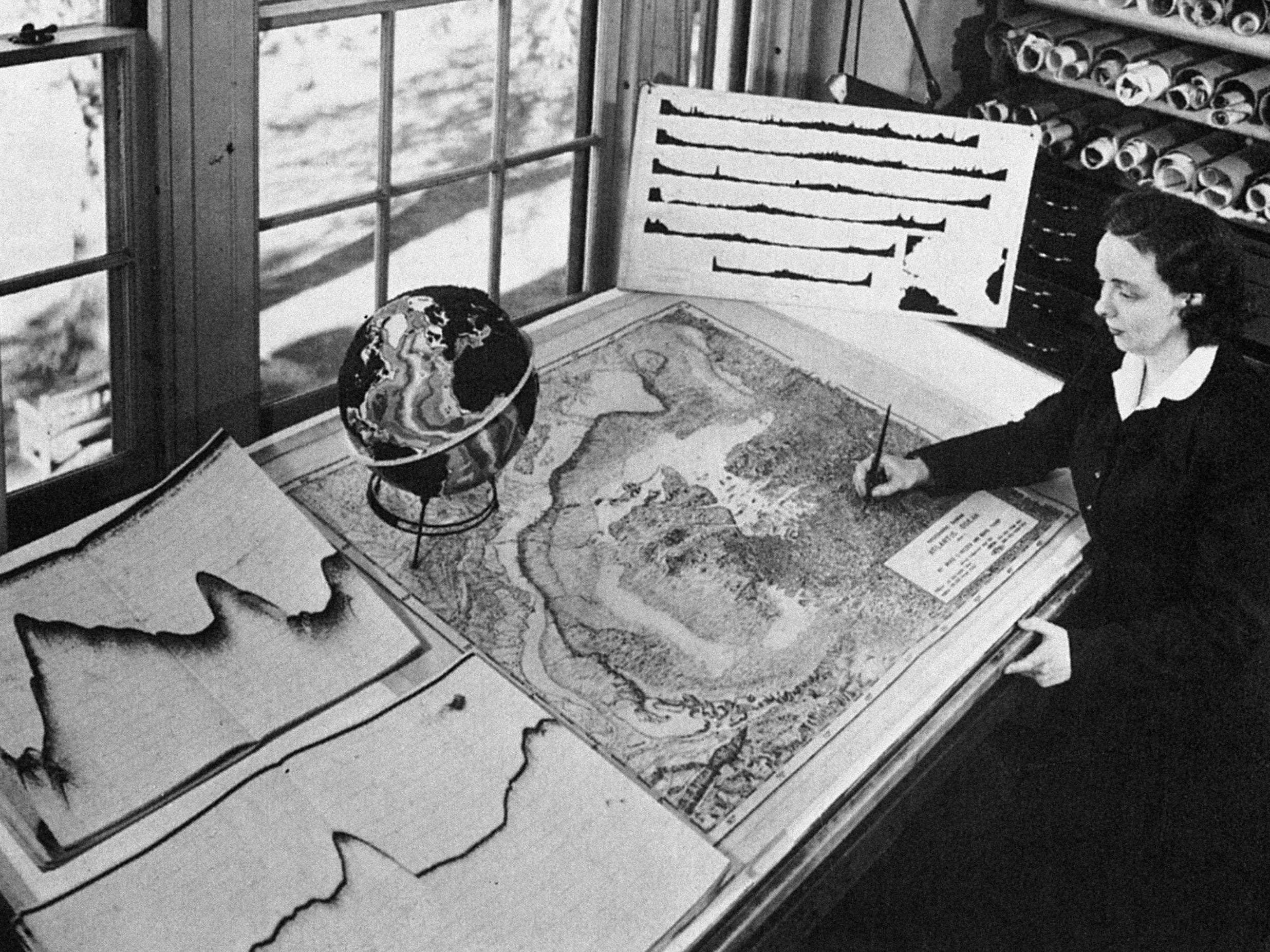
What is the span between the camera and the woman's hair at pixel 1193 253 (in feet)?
6.97

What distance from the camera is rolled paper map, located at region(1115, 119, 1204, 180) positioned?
9.77 feet

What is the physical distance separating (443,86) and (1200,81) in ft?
4.87

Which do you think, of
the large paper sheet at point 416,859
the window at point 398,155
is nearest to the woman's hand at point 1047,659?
the large paper sheet at point 416,859

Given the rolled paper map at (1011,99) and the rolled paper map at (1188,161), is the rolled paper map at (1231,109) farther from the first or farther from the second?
the rolled paper map at (1011,99)

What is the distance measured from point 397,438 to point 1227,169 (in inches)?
72.2

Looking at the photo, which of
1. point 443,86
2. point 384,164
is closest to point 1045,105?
point 443,86

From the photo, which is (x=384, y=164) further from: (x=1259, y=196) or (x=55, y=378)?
(x=1259, y=196)

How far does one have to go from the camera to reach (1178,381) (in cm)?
220

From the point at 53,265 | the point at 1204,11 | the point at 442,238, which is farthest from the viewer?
the point at 1204,11

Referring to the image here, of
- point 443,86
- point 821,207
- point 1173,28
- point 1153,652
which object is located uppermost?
point 1173,28

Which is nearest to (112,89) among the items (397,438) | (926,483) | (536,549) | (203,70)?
(203,70)

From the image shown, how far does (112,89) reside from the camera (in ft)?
6.29

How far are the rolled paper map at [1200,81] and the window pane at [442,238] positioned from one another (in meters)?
1.38

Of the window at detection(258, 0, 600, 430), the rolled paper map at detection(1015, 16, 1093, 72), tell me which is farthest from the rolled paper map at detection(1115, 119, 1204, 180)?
the window at detection(258, 0, 600, 430)
